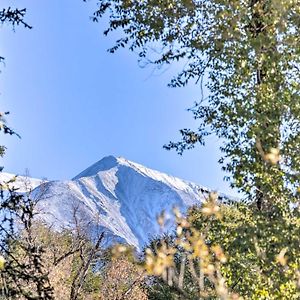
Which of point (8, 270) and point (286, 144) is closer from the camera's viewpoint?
point (8, 270)

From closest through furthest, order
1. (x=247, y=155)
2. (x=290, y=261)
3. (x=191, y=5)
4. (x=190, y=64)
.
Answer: (x=290, y=261), (x=247, y=155), (x=191, y=5), (x=190, y=64)

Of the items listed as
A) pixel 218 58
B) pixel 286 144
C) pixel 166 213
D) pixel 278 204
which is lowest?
pixel 166 213

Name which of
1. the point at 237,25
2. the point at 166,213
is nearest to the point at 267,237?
the point at 237,25

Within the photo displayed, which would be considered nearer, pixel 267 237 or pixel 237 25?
pixel 267 237

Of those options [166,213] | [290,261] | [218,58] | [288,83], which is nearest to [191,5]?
[218,58]

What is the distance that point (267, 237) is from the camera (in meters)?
8.84

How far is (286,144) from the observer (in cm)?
967

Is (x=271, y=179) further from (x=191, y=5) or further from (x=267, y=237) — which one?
(x=191, y=5)

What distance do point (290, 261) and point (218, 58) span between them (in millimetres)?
3771

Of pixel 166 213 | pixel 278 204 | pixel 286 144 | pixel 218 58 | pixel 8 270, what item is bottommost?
pixel 166 213

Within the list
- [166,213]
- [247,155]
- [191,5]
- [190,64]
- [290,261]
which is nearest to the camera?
[166,213]

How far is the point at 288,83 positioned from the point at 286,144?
114 centimetres

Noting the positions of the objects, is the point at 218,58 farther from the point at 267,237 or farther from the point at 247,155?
A: the point at 267,237

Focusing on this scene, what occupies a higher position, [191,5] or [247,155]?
[191,5]
